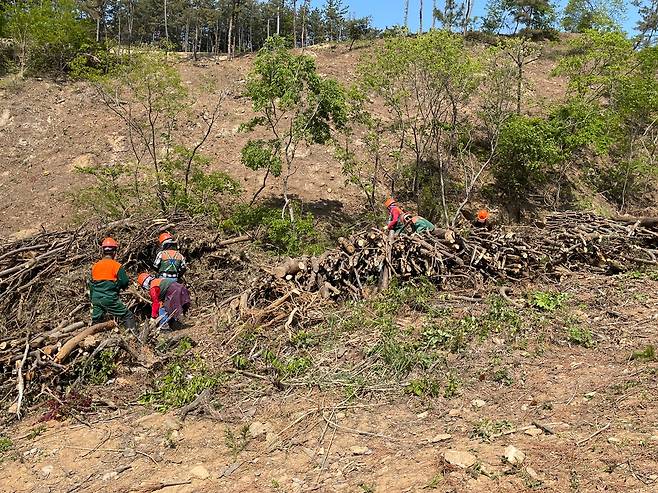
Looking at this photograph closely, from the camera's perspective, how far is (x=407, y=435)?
4059 millimetres

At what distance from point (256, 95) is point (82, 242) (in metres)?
7.27

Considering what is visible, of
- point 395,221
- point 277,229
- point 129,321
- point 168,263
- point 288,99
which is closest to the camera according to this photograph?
point 129,321

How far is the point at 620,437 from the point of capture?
3449mm

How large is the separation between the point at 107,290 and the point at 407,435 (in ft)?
13.4

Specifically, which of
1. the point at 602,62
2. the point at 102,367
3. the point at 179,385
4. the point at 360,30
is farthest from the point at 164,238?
the point at 360,30

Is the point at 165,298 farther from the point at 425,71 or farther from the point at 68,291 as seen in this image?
the point at 425,71

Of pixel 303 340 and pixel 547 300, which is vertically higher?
pixel 547 300

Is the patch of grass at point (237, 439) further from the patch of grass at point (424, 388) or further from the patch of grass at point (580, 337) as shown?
the patch of grass at point (580, 337)

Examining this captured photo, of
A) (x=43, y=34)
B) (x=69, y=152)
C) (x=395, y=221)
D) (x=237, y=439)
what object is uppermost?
(x=43, y=34)

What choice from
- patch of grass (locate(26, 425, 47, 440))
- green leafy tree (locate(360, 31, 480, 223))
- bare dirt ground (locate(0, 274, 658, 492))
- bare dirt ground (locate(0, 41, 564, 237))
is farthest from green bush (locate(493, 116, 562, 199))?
patch of grass (locate(26, 425, 47, 440))

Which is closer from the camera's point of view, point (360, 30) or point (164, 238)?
point (164, 238)

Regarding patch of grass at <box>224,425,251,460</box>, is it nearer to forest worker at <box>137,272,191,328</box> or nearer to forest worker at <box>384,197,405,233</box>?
forest worker at <box>137,272,191,328</box>

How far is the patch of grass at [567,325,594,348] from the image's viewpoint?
17.0 feet

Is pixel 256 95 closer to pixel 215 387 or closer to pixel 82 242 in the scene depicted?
pixel 82 242
